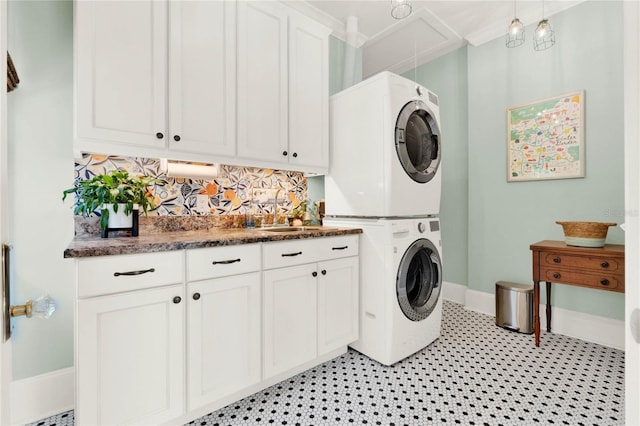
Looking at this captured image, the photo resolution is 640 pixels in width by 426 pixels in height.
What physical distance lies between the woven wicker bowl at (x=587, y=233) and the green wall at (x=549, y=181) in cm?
42

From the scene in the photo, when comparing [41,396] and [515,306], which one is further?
[515,306]

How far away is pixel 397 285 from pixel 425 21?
8.08 ft

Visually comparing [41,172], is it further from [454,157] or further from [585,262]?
[454,157]

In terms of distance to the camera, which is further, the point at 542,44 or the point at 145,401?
the point at 542,44

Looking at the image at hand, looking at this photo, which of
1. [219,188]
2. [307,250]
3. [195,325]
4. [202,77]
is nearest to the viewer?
[195,325]

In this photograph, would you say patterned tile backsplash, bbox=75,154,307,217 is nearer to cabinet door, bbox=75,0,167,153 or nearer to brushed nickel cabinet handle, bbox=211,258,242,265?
cabinet door, bbox=75,0,167,153

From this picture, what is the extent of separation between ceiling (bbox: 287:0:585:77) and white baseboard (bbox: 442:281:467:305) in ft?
8.42

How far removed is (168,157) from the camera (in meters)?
1.72

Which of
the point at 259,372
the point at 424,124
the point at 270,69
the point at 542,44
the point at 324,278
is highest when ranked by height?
the point at 542,44

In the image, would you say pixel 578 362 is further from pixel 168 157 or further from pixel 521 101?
pixel 168 157

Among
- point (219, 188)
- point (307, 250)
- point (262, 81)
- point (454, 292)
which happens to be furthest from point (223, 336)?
point (454, 292)

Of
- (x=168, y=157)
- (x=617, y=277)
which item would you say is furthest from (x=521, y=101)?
(x=168, y=157)

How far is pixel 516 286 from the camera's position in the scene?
8.96ft

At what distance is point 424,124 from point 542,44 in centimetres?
145
